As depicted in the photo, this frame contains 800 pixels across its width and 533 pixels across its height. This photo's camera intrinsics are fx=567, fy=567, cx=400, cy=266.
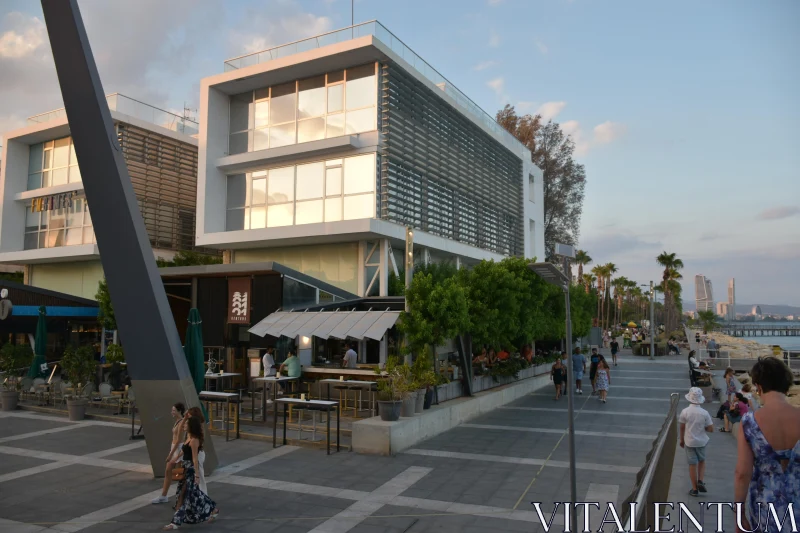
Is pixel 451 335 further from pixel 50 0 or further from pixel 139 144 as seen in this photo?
pixel 139 144

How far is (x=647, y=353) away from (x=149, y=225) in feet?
122

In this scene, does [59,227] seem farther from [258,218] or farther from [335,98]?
[335,98]

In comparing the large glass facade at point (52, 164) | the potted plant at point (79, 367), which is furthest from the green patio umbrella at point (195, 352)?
the large glass facade at point (52, 164)

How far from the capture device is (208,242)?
27859mm

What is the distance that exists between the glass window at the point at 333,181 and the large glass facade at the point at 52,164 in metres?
18.1

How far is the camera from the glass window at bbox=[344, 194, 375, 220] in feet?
80.4

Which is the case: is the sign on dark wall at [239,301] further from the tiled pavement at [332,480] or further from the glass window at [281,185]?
the glass window at [281,185]

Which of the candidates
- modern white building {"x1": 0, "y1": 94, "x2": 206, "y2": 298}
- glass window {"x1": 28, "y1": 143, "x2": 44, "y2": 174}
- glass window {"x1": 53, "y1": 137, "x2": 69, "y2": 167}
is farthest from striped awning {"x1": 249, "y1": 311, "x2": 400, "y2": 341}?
glass window {"x1": 28, "y1": 143, "x2": 44, "y2": 174}

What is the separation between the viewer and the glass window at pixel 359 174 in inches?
969

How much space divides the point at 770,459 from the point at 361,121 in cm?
2303

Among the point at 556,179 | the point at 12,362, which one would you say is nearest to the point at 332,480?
the point at 12,362

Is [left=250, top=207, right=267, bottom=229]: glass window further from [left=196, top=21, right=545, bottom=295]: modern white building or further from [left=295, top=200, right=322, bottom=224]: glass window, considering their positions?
[left=295, top=200, right=322, bottom=224]: glass window

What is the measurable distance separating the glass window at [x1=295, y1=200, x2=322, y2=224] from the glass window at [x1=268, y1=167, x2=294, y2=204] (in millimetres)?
753

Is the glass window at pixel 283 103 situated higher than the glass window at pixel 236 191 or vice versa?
the glass window at pixel 283 103
